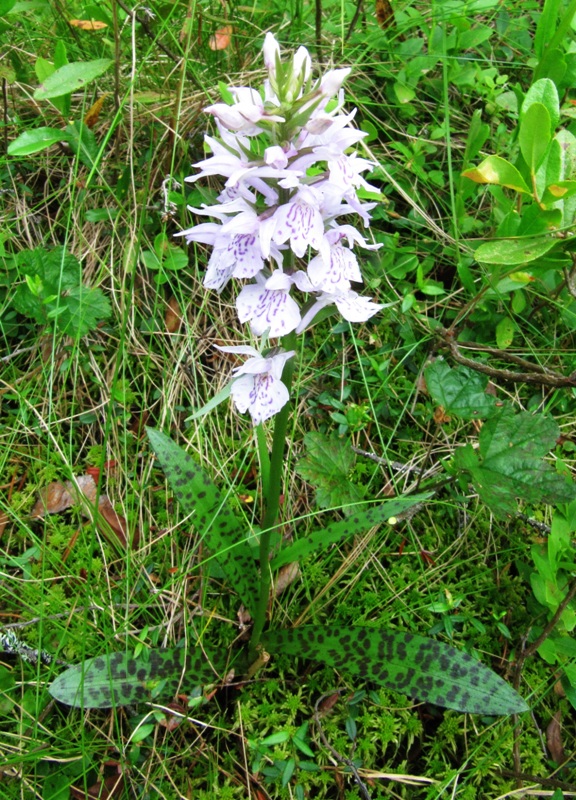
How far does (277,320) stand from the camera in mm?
1463

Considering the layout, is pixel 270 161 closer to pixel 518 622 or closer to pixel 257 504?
pixel 257 504

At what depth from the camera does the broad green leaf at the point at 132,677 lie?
1779 mm

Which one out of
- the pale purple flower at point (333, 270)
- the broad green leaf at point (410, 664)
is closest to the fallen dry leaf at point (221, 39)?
the pale purple flower at point (333, 270)

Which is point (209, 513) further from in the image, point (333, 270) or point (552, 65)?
point (552, 65)

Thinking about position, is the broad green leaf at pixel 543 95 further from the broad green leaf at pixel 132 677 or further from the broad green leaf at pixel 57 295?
the broad green leaf at pixel 132 677

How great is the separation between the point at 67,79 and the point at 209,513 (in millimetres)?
1662

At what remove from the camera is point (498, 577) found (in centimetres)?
213

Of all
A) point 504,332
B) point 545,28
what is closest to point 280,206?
point 504,332

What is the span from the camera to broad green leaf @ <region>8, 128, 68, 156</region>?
226cm

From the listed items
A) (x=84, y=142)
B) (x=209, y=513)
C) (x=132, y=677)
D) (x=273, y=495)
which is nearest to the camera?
(x=273, y=495)

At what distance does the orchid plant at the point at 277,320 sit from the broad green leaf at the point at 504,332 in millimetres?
746

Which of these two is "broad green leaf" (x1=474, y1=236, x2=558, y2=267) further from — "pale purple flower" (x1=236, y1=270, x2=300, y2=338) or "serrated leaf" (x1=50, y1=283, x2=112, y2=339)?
"serrated leaf" (x1=50, y1=283, x2=112, y2=339)

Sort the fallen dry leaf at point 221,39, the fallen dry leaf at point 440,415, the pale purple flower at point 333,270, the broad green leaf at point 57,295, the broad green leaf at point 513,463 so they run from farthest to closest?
the fallen dry leaf at point 221,39
the broad green leaf at point 57,295
the fallen dry leaf at point 440,415
the broad green leaf at point 513,463
the pale purple flower at point 333,270

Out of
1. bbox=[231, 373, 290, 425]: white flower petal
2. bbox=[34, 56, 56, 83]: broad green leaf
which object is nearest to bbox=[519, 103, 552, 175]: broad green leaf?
bbox=[231, 373, 290, 425]: white flower petal
